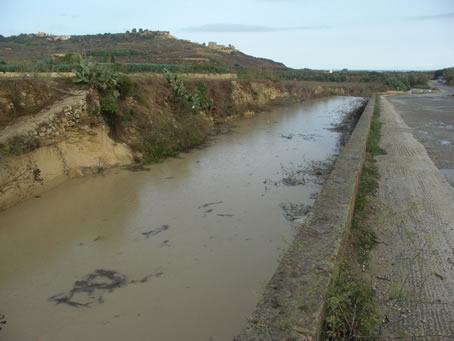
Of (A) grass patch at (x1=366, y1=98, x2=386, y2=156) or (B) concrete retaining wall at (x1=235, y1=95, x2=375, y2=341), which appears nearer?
(B) concrete retaining wall at (x1=235, y1=95, x2=375, y2=341)

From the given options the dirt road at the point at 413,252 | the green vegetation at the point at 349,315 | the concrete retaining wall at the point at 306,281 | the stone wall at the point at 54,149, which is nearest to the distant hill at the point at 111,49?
the stone wall at the point at 54,149

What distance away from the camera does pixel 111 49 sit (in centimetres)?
4625

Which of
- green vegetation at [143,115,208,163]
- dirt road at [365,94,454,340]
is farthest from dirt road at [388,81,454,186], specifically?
green vegetation at [143,115,208,163]

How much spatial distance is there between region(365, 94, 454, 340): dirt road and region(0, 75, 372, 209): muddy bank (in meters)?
6.48

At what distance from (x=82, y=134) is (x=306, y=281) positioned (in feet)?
24.7

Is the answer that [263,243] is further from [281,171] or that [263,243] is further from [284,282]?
[281,171]

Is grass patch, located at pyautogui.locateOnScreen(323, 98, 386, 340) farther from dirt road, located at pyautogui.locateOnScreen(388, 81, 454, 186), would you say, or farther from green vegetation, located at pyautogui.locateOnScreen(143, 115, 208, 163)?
green vegetation, located at pyautogui.locateOnScreen(143, 115, 208, 163)

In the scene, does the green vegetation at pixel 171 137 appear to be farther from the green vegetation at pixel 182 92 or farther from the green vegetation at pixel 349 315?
the green vegetation at pixel 349 315

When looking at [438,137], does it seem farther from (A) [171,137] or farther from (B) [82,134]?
(B) [82,134]

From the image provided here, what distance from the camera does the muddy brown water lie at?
3.50 meters

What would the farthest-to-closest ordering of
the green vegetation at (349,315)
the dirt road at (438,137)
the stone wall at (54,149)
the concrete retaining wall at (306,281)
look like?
the dirt road at (438,137) → the stone wall at (54,149) → the green vegetation at (349,315) → the concrete retaining wall at (306,281)

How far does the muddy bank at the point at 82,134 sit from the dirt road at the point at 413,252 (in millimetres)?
6477

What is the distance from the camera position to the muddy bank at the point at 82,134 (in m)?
6.75

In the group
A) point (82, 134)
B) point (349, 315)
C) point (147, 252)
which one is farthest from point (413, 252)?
point (82, 134)
